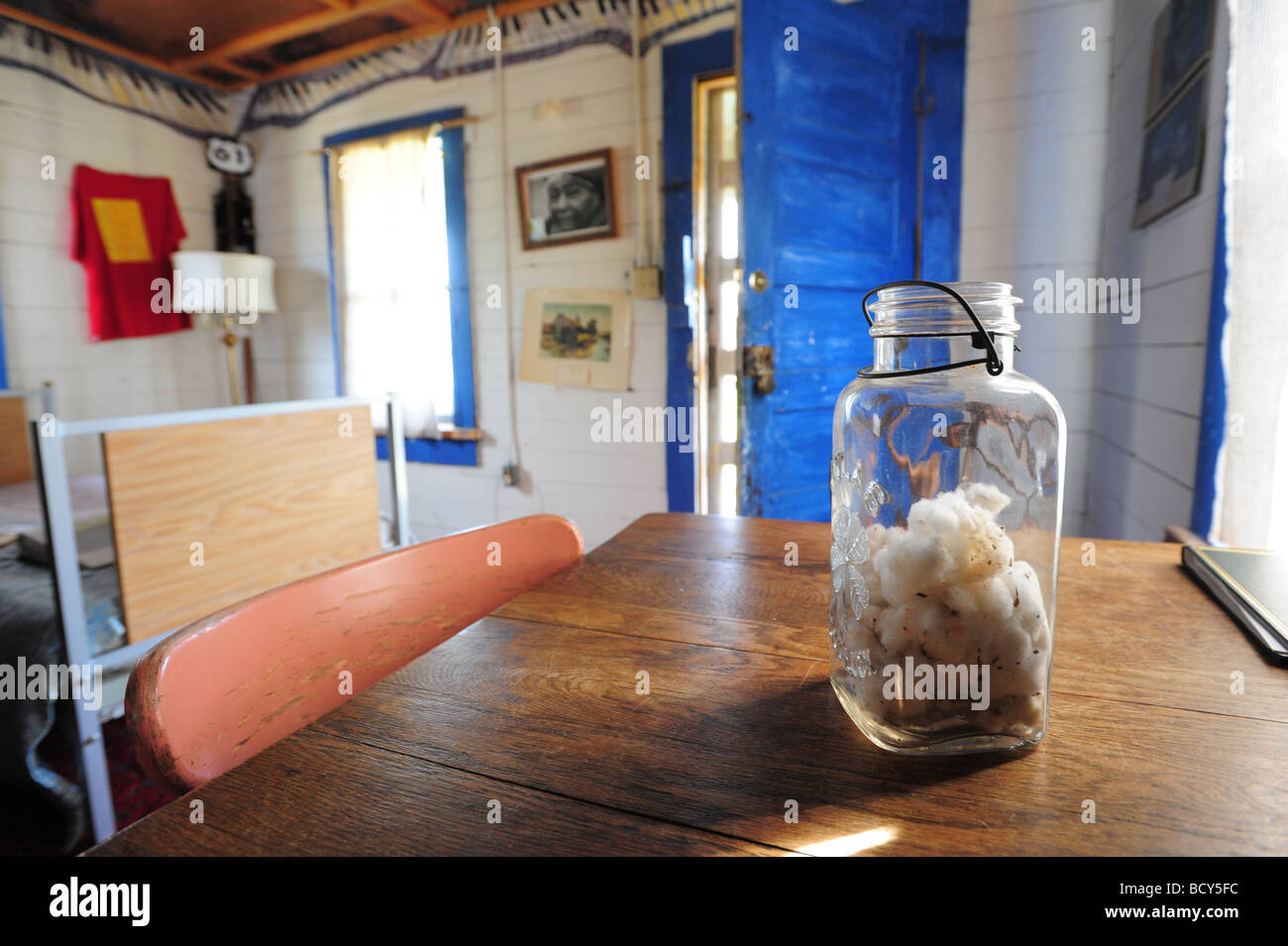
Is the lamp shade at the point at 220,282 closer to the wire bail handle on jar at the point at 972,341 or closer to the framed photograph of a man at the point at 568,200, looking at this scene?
the framed photograph of a man at the point at 568,200

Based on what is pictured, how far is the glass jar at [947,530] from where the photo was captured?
0.43 m

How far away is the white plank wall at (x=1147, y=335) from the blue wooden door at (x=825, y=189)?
0.51 m

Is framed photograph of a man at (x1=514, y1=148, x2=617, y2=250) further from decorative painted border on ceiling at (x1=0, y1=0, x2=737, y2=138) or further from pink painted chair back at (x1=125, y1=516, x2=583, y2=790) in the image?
pink painted chair back at (x1=125, y1=516, x2=583, y2=790)

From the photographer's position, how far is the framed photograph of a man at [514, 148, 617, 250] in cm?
306

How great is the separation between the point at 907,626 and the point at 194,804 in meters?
0.43

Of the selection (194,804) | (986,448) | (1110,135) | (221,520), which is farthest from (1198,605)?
(1110,135)

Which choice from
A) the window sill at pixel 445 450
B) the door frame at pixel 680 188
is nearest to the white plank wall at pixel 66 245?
the window sill at pixel 445 450

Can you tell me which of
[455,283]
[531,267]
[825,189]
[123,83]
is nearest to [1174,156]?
[825,189]

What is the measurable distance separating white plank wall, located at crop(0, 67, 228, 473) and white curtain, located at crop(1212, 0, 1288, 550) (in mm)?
4448

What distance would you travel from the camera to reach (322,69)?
148 inches

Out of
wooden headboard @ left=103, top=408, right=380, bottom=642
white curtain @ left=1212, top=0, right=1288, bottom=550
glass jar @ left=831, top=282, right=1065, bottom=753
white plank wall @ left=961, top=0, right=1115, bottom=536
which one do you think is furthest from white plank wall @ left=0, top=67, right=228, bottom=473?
white curtain @ left=1212, top=0, right=1288, bottom=550

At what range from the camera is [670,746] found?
18.2 inches

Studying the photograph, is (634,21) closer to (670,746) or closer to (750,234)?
(750,234)
